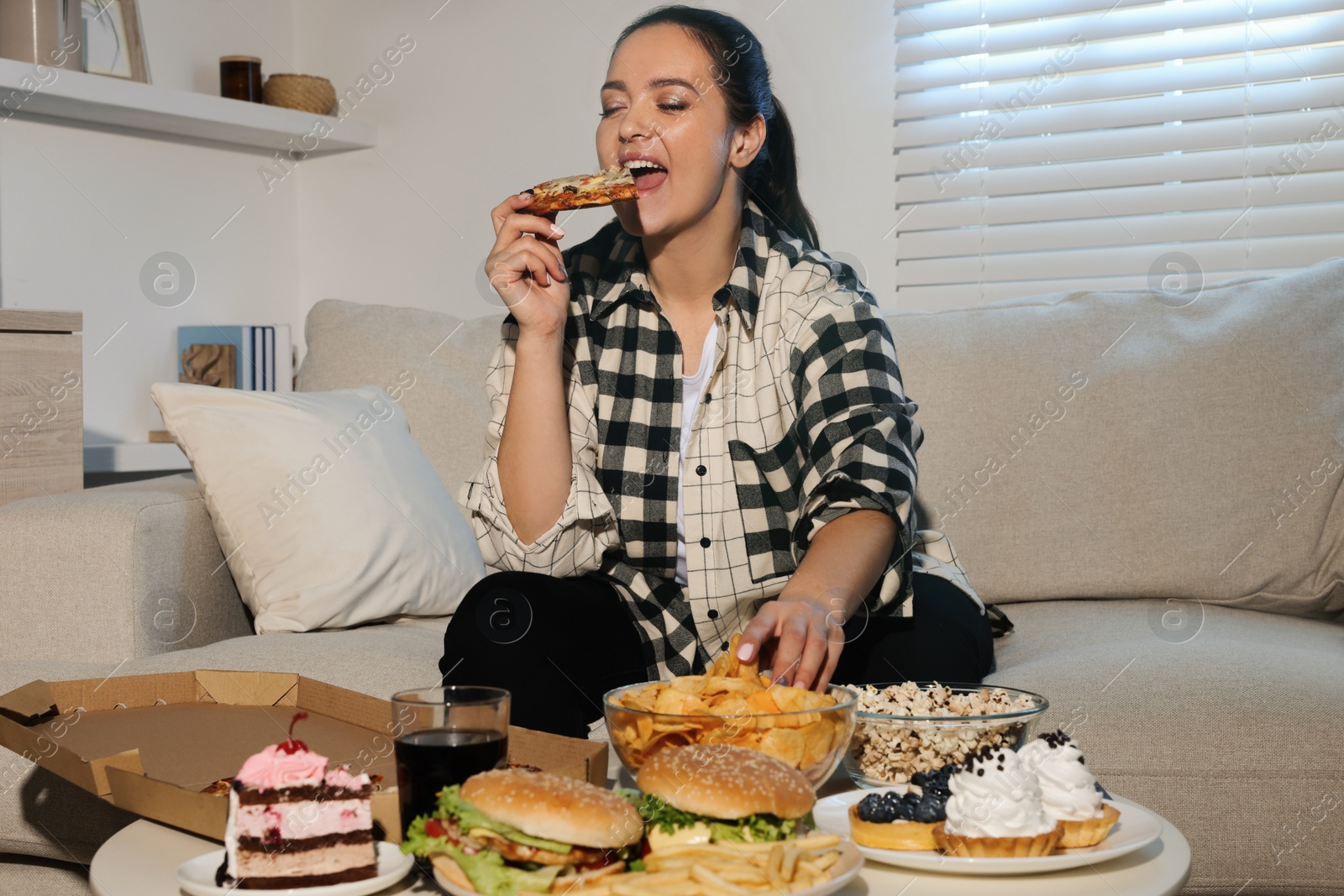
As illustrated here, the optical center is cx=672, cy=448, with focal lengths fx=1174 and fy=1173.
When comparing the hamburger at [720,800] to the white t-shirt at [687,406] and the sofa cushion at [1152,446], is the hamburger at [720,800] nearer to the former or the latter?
the white t-shirt at [687,406]

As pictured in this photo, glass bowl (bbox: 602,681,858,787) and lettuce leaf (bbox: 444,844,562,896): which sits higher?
glass bowl (bbox: 602,681,858,787)

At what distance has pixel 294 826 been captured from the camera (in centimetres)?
74

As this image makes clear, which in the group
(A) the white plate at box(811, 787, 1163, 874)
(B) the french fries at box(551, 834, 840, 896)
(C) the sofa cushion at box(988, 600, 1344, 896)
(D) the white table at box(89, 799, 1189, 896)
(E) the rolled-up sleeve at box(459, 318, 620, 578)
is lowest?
(C) the sofa cushion at box(988, 600, 1344, 896)

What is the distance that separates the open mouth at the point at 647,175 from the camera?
58.6 inches

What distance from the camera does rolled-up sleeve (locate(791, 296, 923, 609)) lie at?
4.20 ft

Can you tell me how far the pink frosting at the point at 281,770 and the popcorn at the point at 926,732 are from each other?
42 cm

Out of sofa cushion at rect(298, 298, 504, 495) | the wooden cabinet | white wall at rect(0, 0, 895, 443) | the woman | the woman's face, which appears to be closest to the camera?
the woman

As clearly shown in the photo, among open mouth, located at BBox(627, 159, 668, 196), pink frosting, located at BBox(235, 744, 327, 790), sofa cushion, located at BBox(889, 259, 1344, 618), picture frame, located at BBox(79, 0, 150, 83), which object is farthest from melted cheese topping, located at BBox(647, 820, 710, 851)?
picture frame, located at BBox(79, 0, 150, 83)

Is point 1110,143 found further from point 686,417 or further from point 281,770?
point 281,770

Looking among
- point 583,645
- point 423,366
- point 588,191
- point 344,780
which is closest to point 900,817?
point 344,780

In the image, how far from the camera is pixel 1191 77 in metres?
2.42

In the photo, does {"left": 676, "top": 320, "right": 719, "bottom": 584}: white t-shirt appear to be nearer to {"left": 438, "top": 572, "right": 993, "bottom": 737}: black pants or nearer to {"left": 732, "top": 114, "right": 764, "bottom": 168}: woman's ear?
{"left": 438, "top": 572, "right": 993, "bottom": 737}: black pants

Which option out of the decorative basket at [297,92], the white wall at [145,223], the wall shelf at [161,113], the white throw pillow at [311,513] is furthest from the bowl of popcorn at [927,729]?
the decorative basket at [297,92]

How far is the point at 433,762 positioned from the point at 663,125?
0.96 metres
